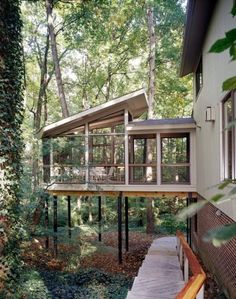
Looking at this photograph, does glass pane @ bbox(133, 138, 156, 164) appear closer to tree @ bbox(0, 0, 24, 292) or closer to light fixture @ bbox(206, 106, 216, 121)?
light fixture @ bbox(206, 106, 216, 121)

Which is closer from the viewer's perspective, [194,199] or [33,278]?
[33,278]

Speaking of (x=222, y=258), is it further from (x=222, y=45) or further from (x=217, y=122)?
(x=222, y=45)

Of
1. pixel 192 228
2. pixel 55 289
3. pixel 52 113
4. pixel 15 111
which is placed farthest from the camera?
pixel 52 113

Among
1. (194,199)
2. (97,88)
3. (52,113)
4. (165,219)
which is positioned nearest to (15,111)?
(194,199)

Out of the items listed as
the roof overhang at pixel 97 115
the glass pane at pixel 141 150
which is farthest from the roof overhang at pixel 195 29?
the glass pane at pixel 141 150

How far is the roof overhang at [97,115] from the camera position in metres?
11.6

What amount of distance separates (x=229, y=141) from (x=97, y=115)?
675 cm

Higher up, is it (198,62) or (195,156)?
(198,62)

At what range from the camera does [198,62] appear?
11.3m

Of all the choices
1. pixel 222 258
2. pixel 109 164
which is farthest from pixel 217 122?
pixel 109 164

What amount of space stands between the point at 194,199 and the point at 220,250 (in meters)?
4.72

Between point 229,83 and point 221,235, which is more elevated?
point 229,83

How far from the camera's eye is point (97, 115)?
12328 millimetres

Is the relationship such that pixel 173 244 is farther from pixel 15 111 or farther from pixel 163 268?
pixel 15 111
